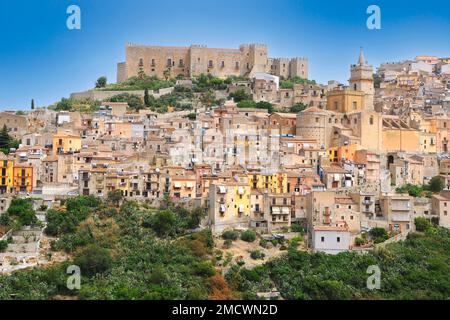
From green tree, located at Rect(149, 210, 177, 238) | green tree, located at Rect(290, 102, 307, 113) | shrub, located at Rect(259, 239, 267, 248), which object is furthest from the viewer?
green tree, located at Rect(290, 102, 307, 113)

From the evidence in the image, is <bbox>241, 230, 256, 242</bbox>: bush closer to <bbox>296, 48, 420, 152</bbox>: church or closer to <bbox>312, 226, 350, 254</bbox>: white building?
<bbox>312, 226, 350, 254</bbox>: white building

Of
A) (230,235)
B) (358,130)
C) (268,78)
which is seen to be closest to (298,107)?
(268,78)

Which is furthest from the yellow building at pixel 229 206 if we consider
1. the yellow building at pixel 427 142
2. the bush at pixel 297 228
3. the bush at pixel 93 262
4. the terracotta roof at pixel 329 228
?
the yellow building at pixel 427 142

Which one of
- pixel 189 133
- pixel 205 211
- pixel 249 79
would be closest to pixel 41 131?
pixel 189 133

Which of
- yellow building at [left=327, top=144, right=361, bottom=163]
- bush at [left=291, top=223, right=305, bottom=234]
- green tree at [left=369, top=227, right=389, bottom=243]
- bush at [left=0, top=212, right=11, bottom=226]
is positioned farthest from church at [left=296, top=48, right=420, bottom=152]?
bush at [left=0, top=212, right=11, bottom=226]

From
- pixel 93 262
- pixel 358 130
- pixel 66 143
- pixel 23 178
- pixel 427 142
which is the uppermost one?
pixel 358 130

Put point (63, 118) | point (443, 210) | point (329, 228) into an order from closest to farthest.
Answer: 1. point (329, 228)
2. point (443, 210)
3. point (63, 118)

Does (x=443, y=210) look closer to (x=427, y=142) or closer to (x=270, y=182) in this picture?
(x=270, y=182)
